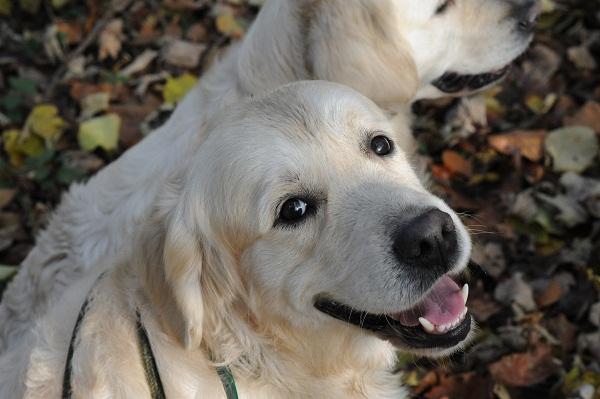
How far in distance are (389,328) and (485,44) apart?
2.00 metres

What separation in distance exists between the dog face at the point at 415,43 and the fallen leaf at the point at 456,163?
0.56 metres

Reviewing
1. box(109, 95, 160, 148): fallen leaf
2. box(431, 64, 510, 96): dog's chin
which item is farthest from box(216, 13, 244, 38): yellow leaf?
box(431, 64, 510, 96): dog's chin

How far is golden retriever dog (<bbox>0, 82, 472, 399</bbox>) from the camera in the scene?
2680 millimetres

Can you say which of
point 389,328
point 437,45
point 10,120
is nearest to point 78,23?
point 10,120

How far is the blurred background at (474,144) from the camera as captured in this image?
386 cm

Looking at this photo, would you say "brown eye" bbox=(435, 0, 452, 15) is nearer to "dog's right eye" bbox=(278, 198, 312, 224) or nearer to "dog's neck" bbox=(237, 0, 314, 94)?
"dog's neck" bbox=(237, 0, 314, 94)

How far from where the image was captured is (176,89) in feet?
18.2

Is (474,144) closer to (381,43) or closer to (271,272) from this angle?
(381,43)

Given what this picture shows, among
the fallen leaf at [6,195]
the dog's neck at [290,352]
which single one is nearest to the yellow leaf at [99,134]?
the fallen leaf at [6,195]

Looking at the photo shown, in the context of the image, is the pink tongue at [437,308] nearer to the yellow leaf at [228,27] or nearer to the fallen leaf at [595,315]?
the fallen leaf at [595,315]

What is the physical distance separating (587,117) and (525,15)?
892 millimetres

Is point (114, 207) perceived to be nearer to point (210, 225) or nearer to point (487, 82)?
point (210, 225)

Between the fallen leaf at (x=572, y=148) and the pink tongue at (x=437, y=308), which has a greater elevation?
the pink tongue at (x=437, y=308)

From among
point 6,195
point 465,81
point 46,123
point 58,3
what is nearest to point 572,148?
point 465,81
